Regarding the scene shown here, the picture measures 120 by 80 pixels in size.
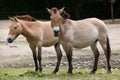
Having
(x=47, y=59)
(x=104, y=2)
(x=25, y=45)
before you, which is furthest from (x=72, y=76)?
(x=104, y=2)

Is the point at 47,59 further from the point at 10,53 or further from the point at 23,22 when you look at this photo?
the point at 23,22

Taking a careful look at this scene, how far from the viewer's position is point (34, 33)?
12531 millimetres

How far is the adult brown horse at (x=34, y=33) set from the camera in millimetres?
11719

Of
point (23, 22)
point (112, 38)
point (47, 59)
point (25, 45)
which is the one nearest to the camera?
point (23, 22)

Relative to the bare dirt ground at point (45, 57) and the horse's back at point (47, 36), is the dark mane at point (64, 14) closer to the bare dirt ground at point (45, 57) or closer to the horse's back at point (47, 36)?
the horse's back at point (47, 36)

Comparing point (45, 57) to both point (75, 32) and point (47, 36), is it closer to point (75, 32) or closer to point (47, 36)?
point (47, 36)

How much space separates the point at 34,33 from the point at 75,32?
197 cm

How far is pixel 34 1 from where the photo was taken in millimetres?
53406

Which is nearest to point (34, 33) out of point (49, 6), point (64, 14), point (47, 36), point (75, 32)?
point (47, 36)

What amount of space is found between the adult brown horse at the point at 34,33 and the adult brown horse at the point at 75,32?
1106mm

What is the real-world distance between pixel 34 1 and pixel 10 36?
42.1 metres

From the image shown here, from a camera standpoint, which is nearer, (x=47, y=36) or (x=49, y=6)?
(x=47, y=36)

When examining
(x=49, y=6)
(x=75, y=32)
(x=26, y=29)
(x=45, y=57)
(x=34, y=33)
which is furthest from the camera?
(x=49, y=6)

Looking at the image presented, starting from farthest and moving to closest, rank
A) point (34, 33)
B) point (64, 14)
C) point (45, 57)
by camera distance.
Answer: point (45, 57) → point (34, 33) → point (64, 14)
